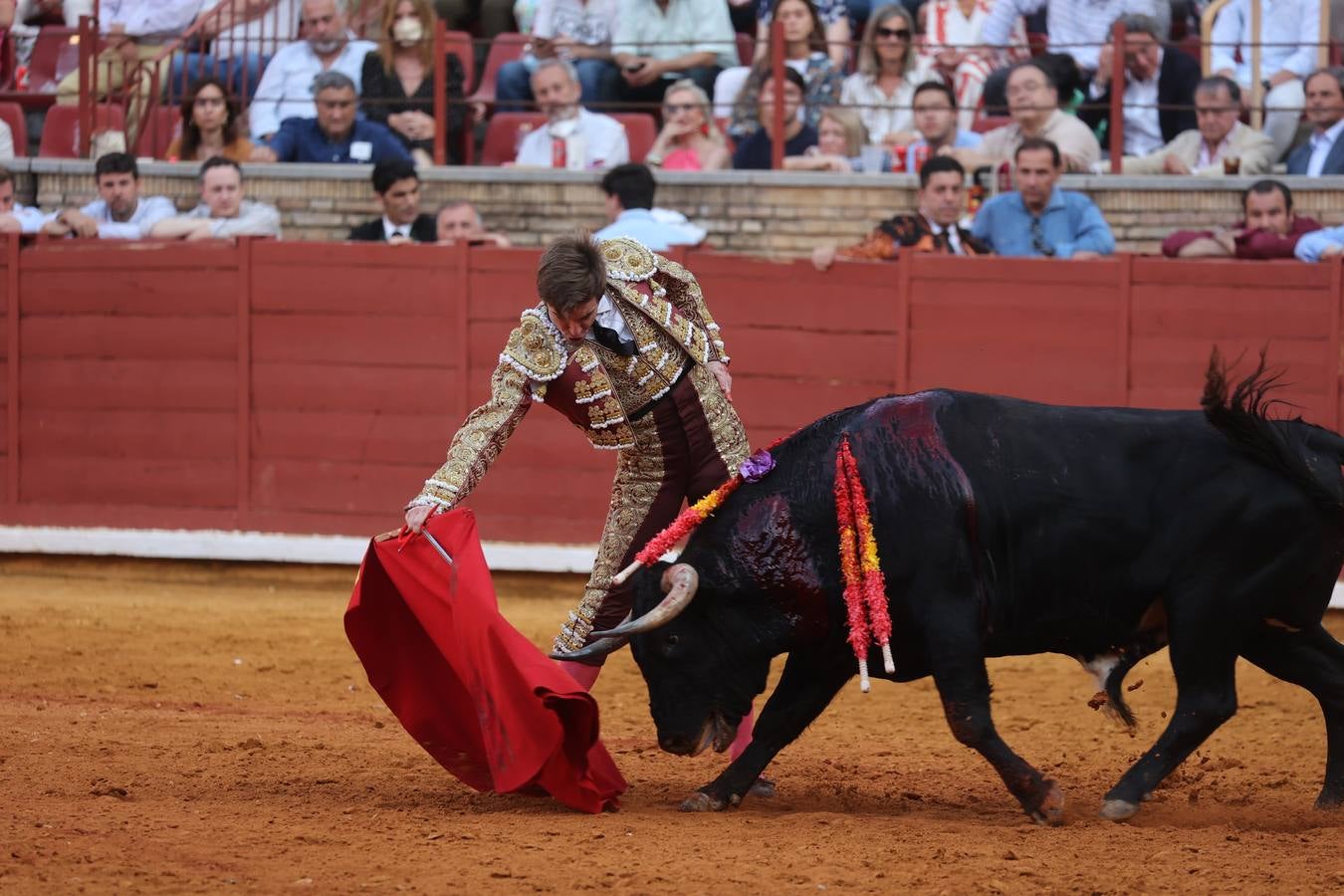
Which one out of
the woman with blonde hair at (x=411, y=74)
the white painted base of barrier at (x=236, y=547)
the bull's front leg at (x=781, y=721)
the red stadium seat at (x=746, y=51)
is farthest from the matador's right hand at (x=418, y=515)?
the red stadium seat at (x=746, y=51)

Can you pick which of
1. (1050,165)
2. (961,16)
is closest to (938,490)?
(1050,165)

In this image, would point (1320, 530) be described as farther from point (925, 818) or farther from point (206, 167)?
point (206, 167)

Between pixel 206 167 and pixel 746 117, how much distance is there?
2594mm

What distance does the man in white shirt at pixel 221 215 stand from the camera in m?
9.21

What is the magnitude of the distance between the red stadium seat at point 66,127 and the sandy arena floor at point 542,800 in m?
3.35

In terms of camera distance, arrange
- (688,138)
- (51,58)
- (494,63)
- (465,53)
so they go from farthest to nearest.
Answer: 1. (51,58)
2. (494,63)
3. (465,53)
4. (688,138)

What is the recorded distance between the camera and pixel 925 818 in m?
4.67

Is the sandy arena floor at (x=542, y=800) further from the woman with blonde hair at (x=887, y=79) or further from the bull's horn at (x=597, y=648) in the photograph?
the woman with blonde hair at (x=887, y=79)

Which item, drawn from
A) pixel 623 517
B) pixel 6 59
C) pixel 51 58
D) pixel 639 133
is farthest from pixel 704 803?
pixel 6 59

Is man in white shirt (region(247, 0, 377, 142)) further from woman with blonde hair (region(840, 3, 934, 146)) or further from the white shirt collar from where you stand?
the white shirt collar

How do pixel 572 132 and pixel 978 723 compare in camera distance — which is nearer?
pixel 978 723

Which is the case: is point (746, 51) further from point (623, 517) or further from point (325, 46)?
point (623, 517)

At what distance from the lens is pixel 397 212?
9008mm

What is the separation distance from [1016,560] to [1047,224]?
416 centimetres
